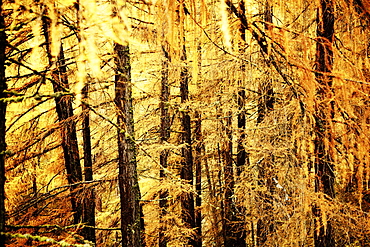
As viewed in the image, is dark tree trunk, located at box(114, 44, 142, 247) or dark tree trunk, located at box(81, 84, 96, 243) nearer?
dark tree trunk, located at box(114, 44, 142, 247)

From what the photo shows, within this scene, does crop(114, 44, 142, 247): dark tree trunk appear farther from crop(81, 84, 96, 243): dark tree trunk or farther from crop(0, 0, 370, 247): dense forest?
crop(81, 84, 96, 243): dark tree trunk

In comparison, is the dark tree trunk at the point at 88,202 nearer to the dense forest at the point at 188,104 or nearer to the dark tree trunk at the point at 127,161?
the dense forest at the point at 188,104

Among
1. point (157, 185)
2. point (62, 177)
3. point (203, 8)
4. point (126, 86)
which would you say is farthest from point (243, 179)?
point (203, 8)

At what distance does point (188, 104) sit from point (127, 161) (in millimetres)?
3445

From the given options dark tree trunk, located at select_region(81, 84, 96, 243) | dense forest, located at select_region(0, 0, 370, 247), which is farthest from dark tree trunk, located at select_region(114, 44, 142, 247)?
dark tree trunk, located at select_region(81, 84, 96, 243)

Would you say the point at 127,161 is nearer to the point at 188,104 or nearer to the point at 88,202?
the point at 88,202

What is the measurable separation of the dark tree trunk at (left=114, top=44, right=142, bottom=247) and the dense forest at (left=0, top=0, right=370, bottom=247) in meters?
0.02

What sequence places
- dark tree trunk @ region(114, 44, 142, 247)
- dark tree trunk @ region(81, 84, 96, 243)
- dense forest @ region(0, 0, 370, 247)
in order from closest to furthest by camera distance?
dense forest @ region(0, 0, 370, 247), dark tree trunk @ region(114, 44, 142, 247), dark tree trunk @ region(81, 84, 96, 243)

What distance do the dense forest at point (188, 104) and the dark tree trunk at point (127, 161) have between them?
19 millimetres

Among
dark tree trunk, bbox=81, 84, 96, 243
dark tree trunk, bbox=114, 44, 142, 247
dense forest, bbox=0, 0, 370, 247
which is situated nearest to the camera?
dense forest, bbox=0, 0, 370, 247

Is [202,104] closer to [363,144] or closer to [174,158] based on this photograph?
[174,158]

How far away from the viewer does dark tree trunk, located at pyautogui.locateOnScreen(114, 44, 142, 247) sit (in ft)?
15.9

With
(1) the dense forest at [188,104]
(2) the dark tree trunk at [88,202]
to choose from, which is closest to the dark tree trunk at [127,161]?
(1) the dense forest at [188,104]

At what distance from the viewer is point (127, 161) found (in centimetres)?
492
